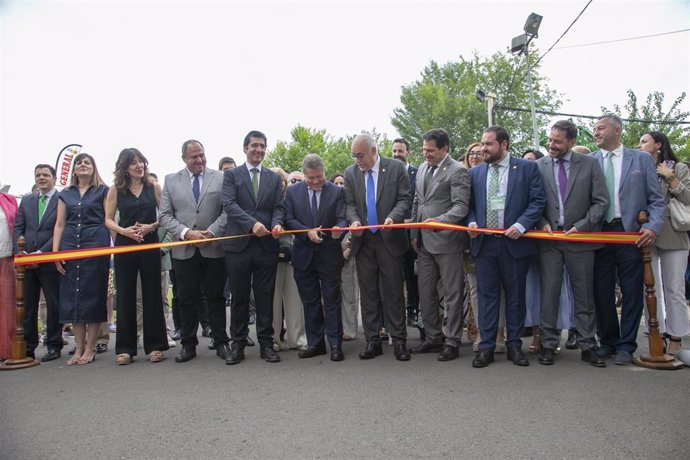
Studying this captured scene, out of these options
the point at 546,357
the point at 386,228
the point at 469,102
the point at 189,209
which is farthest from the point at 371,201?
the point at 469,102

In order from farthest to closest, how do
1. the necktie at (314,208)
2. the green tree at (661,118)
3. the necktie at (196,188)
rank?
the green tree at (661,118) → the necktie at (196,188) → the necktie at (314,208)

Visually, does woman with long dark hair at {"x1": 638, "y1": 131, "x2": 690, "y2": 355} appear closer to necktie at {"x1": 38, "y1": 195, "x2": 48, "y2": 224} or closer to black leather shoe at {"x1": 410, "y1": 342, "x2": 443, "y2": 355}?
black leather shoe at {"x1": 410, "y1": 342, "x2": 443, "y2": 355}

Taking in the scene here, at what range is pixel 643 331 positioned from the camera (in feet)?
20.3

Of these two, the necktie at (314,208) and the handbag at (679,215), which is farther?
the necktie at (314,208)

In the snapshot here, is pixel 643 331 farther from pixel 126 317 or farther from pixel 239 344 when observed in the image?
pixel 126 317

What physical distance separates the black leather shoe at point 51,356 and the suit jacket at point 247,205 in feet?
8.60

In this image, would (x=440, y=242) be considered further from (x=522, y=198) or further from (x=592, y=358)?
(x=592, y=358)

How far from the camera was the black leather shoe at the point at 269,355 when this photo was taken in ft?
16.9

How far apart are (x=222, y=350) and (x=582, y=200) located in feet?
13.4

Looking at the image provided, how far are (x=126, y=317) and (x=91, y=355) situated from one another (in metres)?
0.70

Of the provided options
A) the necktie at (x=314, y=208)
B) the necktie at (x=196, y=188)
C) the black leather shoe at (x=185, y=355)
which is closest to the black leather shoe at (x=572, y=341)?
the necktie at (x=314, y=208)

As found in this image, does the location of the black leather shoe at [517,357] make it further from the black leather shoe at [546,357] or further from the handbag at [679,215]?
the handbag at [679,215]

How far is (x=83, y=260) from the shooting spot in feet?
18.4

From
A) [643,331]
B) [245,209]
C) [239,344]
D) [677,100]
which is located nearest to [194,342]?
[239,344]
